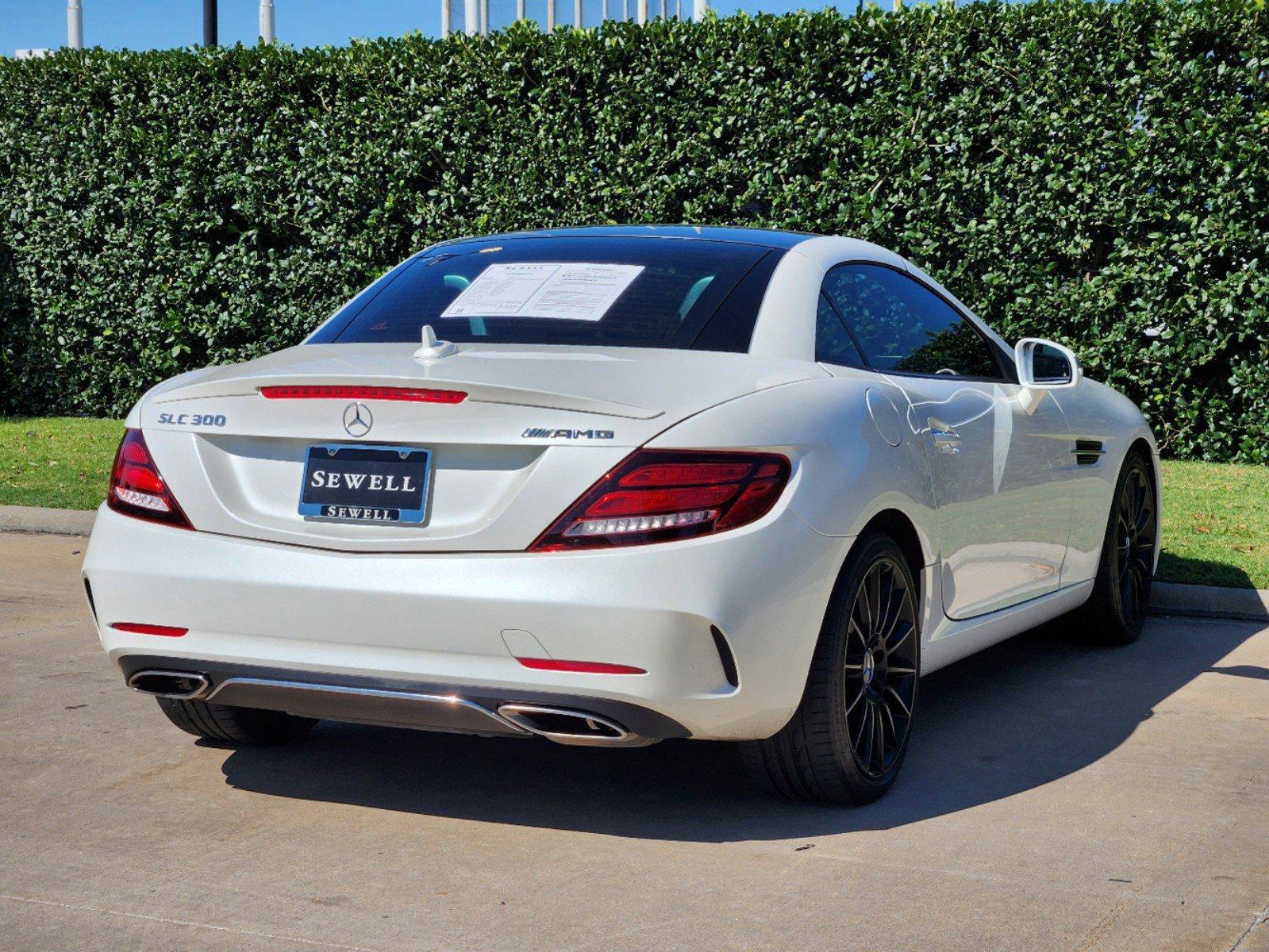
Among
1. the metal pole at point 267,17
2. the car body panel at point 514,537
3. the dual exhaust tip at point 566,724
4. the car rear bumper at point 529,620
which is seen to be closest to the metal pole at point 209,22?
the car body panel at point 514,537

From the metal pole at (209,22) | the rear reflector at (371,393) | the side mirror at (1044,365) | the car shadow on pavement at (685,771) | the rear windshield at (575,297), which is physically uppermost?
the metal pole at (209,22)

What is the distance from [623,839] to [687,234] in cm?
192

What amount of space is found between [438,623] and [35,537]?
6113 mm

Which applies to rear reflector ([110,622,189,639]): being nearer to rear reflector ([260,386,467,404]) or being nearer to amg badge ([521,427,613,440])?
rear reflector ([260,386,467,404])

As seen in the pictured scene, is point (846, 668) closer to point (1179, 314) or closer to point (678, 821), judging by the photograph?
point (678, 821)

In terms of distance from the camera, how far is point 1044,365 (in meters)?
6.04

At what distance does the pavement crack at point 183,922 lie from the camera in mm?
3414

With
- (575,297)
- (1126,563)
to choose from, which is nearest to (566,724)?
(575,297)

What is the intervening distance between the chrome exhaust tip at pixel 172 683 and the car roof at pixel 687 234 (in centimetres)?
171

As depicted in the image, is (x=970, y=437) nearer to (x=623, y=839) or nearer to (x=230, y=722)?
(x=623, y=839)

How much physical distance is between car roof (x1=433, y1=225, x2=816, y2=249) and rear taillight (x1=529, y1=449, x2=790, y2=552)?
4.42ft

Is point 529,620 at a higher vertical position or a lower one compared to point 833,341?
lower

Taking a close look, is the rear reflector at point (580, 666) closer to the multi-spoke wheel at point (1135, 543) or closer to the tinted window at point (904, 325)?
the tinted window at point (904, 325)

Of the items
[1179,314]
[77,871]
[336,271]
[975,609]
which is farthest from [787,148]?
[77,871]
